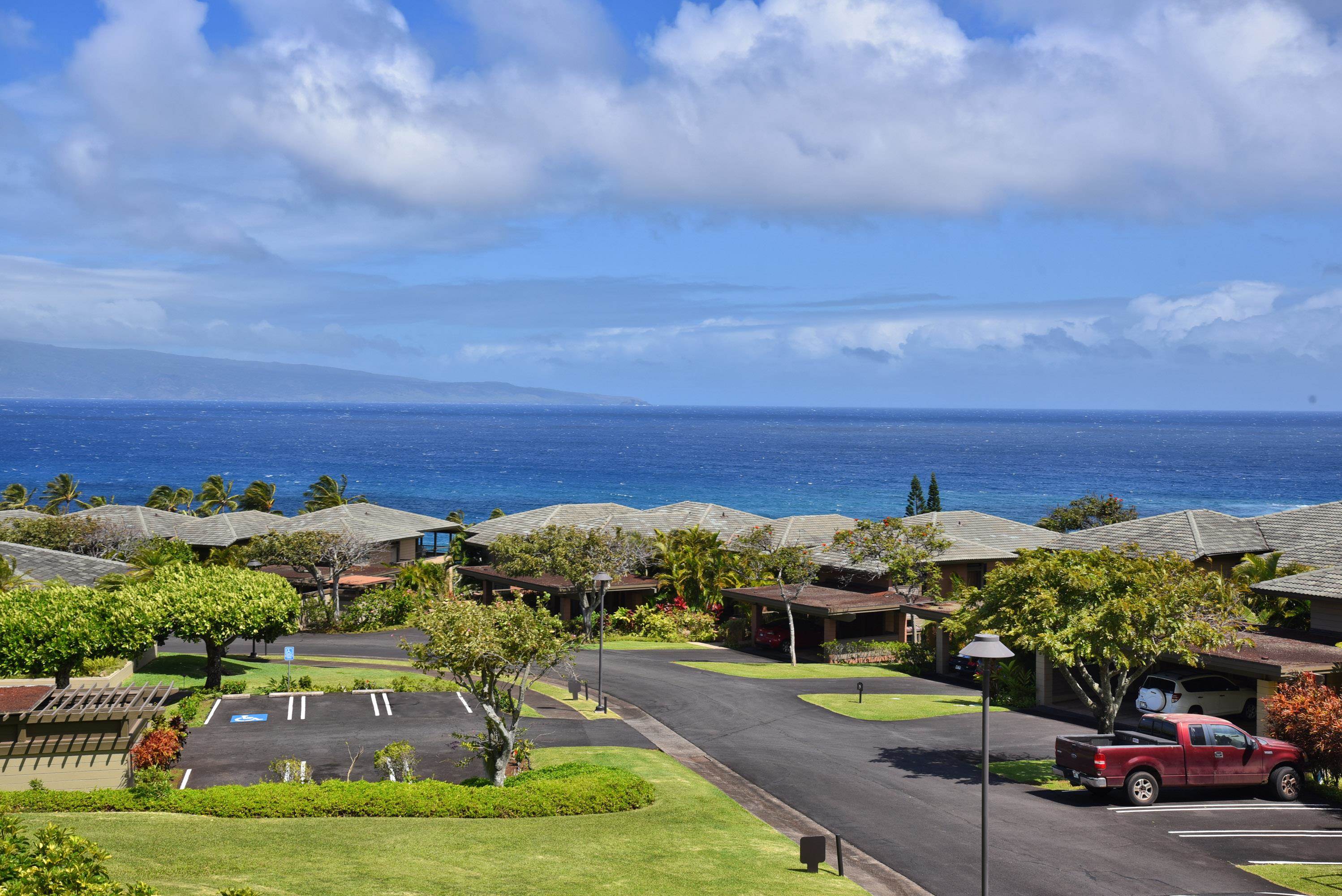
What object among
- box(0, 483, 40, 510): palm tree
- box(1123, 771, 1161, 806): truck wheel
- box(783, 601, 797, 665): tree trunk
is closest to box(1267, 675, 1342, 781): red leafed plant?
box(1123, 771, 1161, 806): truck wheel

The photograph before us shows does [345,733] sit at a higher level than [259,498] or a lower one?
lower

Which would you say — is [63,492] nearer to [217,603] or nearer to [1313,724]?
[217,603]

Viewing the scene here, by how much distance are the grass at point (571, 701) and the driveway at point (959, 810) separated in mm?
1496

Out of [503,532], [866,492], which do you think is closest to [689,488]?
[866,492]

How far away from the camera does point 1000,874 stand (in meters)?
19.6

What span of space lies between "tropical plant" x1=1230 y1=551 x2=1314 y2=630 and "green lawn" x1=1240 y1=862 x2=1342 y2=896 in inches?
716

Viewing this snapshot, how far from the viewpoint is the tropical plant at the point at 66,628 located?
33.0 metres

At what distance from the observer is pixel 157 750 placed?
27.3 m

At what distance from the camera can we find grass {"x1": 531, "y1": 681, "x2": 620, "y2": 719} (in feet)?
116

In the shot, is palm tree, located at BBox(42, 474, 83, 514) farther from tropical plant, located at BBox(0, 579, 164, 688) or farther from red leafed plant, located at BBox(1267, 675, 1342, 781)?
red leafed plant, located at BBox(1267, 675, 1342, 781)

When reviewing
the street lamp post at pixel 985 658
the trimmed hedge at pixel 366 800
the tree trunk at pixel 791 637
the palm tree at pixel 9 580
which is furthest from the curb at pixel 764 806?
the palm tree at pixel 9 580

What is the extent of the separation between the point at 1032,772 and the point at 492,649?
1417 centimetres

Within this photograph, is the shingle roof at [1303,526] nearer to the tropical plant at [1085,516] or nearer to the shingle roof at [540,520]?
the tropical plant at [1085,516]

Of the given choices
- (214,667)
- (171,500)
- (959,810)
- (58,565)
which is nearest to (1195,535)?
(959,810)
